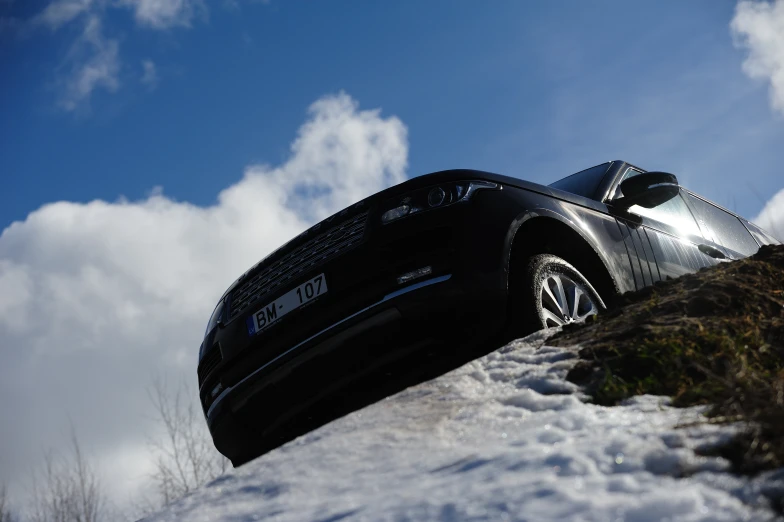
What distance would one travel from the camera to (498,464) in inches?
73.6

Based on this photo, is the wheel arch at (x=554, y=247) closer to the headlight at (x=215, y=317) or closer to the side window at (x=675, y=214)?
the side window at (x=675, y=214)

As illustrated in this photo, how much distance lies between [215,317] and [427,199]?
1326 millimetres

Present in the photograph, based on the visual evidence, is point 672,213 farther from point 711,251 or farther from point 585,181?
point 585,181

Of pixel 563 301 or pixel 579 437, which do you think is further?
pixel 563 301

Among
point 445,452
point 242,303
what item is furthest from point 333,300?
point 445,452

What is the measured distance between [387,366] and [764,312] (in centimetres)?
141

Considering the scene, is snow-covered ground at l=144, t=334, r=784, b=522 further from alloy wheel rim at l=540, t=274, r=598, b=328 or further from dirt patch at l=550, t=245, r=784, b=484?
alloy wheel rim at l=540, t=274, r=598, b=328

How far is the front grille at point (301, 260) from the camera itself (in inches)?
129

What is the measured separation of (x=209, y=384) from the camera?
147 inches

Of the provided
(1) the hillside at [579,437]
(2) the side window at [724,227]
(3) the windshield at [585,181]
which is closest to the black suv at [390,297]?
(1) the hillside at [579,437]

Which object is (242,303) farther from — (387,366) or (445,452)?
(445,452)

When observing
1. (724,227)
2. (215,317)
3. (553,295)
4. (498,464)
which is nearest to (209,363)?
(215,317)

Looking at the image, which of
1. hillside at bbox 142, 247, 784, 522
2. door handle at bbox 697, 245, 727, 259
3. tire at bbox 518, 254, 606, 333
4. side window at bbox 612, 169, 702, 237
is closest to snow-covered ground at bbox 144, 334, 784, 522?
hillside at bbox 142, 247, 784, 522

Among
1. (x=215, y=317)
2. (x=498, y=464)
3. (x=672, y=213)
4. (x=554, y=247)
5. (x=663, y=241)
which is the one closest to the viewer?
(x=498, y=464)
